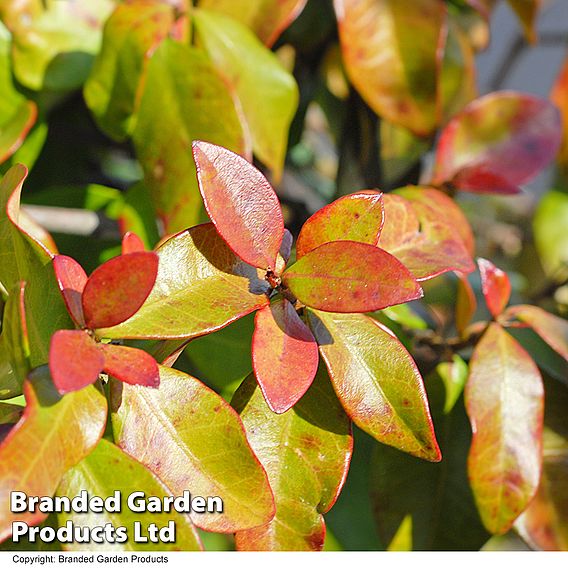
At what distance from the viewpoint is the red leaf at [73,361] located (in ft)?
0.98

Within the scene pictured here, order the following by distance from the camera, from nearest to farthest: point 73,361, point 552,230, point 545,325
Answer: point 73,361
point 545,325
point 552,230

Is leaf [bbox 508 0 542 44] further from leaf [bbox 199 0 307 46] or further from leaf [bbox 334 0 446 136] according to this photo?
leaf [bbox 199 0 307 46]

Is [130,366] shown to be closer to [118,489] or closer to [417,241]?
[118,489]

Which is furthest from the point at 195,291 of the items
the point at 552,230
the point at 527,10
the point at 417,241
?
the point at 552,230

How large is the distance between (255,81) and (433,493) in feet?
1.19

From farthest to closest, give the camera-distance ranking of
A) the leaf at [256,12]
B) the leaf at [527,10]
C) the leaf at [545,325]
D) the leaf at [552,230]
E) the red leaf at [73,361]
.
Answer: the leaf at [552,230] → the leaf at [527,10] → the leaf at [256,12] → the leaf at [545,325] → the red leaf at [73,361]

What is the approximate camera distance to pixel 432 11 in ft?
2.19

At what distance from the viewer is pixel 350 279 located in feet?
1.19

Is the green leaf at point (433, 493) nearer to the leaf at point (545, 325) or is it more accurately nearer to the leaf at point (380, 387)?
the leaf at point (545, 325)

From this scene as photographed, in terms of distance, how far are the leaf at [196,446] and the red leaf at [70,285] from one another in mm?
40

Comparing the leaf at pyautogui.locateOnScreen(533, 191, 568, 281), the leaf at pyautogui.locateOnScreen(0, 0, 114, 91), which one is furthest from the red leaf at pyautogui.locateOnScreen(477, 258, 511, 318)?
the leaf at pyautogui.locateOnScreen(533, 191, 568, 281)

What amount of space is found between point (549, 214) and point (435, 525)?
0.55 m

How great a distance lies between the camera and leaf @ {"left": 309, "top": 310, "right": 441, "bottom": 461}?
39 cm

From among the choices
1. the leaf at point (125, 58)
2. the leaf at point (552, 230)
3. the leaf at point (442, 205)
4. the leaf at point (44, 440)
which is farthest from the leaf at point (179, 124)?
the leaf at point (552, 230)
